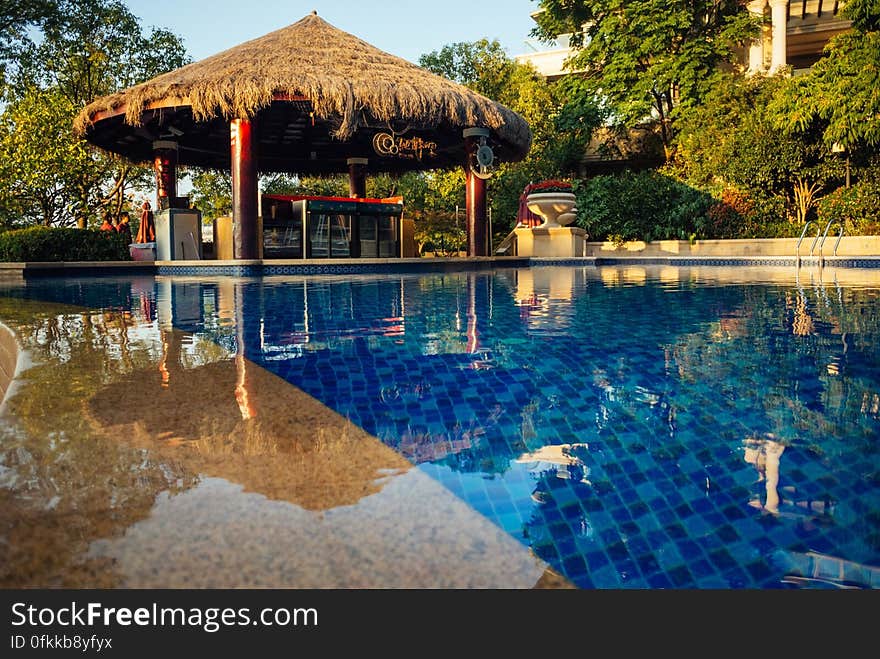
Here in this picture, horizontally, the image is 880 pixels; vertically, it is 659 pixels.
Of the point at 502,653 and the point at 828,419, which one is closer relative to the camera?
the point at 502,653

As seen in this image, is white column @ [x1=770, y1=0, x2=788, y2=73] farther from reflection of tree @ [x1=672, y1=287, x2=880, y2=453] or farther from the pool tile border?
reflection of tree @ [x1=672, y1=287, x2=880, y2=453]

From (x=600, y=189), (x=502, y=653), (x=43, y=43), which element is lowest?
(x=502, y=653)

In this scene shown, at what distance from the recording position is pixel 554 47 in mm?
29328

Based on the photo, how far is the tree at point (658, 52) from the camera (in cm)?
2183

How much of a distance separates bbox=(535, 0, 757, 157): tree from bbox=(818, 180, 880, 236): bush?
599 centimetres

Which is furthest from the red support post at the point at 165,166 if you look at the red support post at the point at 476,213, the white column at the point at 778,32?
the white column at the point at 778,32

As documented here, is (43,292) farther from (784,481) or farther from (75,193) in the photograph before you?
(75,193)

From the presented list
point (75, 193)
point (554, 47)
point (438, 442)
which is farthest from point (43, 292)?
point (554, 47)

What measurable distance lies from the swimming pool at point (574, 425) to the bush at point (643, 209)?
14.9m

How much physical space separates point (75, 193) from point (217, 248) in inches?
379

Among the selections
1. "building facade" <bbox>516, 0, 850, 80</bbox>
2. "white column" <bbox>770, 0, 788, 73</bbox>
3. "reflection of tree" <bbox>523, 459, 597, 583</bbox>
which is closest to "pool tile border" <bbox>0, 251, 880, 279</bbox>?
"building facade" <bbox>516, 0, 850, 80</bbox>

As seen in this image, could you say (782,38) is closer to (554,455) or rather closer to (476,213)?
(476,213)

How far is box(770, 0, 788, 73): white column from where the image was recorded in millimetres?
22688

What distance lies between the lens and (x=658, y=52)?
73.9 ft
